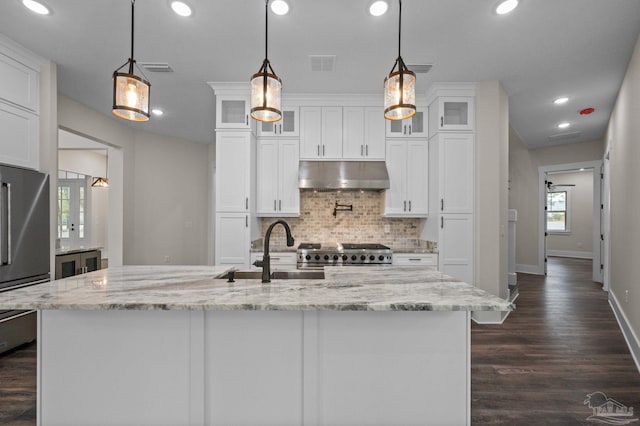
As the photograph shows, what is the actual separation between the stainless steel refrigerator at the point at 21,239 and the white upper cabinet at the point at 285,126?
2407mm

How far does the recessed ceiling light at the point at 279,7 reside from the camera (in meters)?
2.44

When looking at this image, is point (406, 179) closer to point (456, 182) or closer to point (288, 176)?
point (456, 182)

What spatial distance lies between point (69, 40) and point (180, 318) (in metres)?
3.11

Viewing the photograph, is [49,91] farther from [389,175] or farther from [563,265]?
[563,265]

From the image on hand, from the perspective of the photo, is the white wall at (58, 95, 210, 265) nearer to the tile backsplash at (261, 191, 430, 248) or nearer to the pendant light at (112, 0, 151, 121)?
the tile backsplash at (261, 191, 430, 248)

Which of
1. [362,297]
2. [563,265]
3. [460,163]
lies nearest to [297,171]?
[460,163]

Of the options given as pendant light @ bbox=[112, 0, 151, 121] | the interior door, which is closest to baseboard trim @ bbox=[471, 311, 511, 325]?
pendant light @ bbox=[112, 0, 151, 121]

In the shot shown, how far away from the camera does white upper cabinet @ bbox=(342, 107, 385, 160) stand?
4.23 m

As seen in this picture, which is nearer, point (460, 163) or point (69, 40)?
point (69, 40)

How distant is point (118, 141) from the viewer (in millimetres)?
5570

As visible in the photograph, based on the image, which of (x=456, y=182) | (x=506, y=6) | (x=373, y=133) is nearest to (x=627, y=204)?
(x=456, y=182)

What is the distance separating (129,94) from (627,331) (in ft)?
16.5

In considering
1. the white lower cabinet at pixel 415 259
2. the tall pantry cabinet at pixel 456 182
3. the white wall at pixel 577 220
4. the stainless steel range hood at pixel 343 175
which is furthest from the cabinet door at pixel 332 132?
the white wall at pixel 577 220

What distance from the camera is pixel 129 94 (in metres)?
1.82
